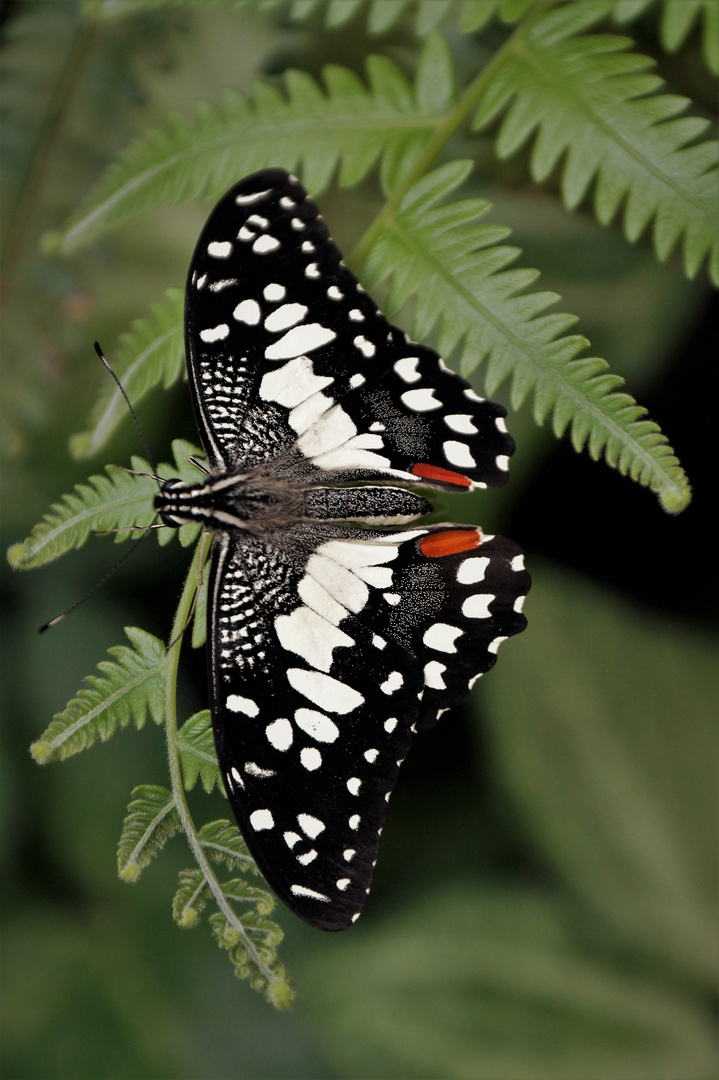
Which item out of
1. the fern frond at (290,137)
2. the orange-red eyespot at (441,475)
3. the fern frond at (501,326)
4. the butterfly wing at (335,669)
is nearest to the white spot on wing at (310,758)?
the butterfly wing at (335,669)

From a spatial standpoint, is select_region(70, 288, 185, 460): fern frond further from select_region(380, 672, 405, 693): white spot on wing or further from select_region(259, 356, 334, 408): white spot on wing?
select_region(380, 672, 405, 693): white spot on wing

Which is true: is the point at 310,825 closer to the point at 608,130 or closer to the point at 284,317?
the point at 284,317

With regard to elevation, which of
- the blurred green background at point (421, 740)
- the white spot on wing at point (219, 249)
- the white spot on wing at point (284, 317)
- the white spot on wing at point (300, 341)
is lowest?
the blurred green background at point (421, 740)

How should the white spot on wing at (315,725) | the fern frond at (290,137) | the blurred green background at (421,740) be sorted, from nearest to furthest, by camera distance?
the white spot on wing at (315,725) < the fern frond at (290,137) < the blurred green background at (421,740)

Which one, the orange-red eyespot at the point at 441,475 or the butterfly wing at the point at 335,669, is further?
the orange-red eyespot at the point at 441,475

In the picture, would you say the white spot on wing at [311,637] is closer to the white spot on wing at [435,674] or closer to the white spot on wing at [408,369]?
the white spot on wing at [435,674]

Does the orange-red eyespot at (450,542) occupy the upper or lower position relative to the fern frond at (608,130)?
lower

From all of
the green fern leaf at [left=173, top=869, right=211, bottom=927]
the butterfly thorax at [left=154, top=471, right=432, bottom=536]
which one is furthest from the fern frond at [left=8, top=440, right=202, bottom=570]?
the green fern leaf at [left=173, top=869, right=211, bottom=927]
